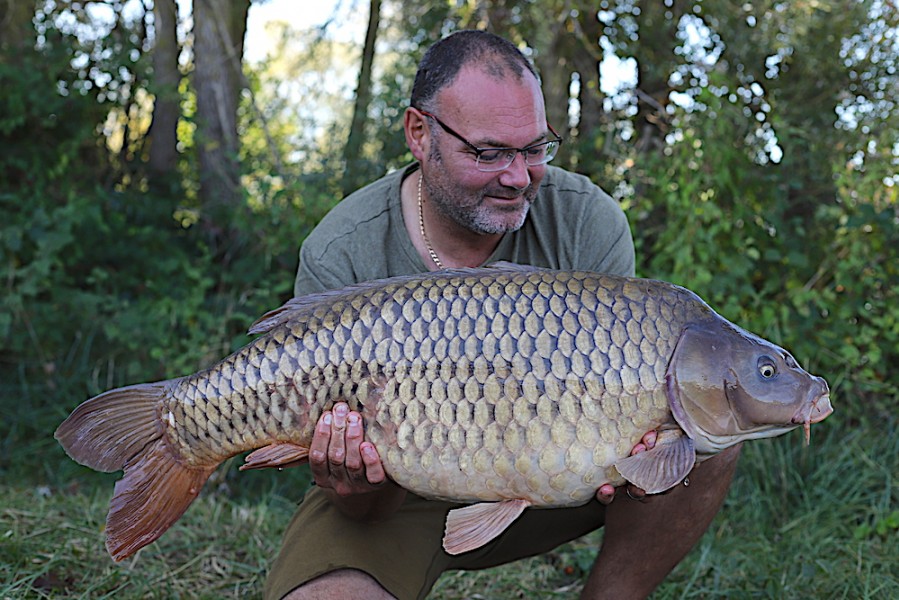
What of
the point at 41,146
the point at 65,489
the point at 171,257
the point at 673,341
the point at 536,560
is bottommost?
the point at 65,489

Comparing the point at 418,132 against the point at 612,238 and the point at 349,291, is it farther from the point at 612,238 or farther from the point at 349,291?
the point at 349,291

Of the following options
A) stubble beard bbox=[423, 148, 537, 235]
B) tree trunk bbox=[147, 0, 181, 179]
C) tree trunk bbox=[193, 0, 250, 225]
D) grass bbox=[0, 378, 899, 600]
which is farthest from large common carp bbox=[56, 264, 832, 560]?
tree trunk bbox=[147, 0, 181, 179]

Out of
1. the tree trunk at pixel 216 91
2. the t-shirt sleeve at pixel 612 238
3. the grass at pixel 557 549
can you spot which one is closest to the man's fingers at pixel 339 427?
the t-shirt sleeve at pixel 612 238

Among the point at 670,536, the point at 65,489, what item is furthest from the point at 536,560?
the point at 65,489

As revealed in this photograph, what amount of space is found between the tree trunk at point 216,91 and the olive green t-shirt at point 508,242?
2.33 m

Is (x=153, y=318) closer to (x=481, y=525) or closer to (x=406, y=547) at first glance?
(x=406, y=547)

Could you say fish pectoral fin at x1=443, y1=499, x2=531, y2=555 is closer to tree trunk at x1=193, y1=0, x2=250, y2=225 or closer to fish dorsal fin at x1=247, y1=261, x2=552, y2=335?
fish dorsal fin at x1=247, y1=261, x2=552, y2=335

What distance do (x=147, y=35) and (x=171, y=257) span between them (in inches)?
50.3

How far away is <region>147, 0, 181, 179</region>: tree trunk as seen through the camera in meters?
4.43

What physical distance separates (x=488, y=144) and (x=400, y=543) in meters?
0.75

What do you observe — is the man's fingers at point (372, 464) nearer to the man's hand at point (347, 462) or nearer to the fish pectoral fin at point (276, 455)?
the man's hand at point (347, 462)

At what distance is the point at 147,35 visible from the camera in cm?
462

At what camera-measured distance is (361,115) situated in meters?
4.20

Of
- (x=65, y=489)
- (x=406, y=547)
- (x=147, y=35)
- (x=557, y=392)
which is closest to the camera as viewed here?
(x=557, y=392)
